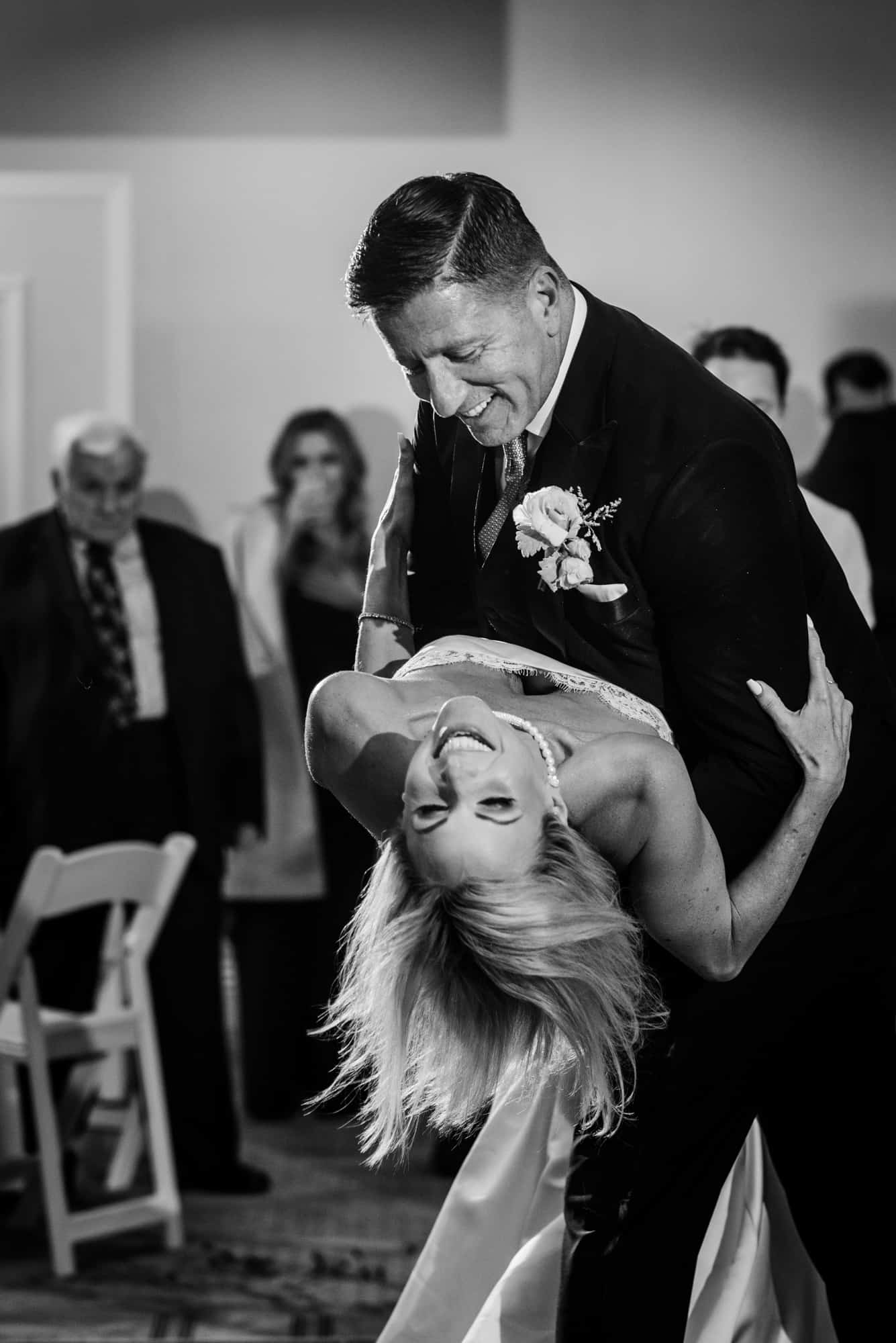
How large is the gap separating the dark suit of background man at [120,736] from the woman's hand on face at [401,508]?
83.1 inches

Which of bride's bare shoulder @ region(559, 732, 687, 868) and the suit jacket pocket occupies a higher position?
the suit jacket pocket

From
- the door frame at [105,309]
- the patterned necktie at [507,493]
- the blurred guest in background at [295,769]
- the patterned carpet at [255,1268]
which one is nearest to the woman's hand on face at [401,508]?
the patterned necktie at [507,493]

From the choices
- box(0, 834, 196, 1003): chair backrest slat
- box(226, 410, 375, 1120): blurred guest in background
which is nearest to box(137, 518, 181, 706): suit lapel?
box(0, 834, 196, 1003): chair backrest slat

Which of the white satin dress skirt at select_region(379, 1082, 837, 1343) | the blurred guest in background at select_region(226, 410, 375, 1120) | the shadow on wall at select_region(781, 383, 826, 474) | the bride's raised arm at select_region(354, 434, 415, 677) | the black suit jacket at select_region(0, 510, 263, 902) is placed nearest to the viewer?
the bride's raised arm at select_region(354, 434, 415, 677)

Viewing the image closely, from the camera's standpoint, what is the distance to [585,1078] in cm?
176

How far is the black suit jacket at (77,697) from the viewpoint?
401 centimetres

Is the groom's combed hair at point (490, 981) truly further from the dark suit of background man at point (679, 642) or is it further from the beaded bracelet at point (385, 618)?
the beaded bracelet at point (385, 618)

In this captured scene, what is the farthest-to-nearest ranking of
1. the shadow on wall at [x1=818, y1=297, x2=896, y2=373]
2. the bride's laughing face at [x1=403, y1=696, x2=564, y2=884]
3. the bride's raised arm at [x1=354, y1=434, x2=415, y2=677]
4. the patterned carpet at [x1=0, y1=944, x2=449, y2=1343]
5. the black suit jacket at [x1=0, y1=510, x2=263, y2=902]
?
the shadow on wall at [x1=818, y1=297, x2=896, y2=373], the black suit jacket at [x1=0, y1=510, x2=263, y2=902], the patterned carpet at [x1=0, y1=944, x2=449, y2=1343], the bride's raised arm at [x1=354, y1=434, x2=415, y2=677], the bride's laughing face at [x1=403, y1=696, x2=564, y2=884]

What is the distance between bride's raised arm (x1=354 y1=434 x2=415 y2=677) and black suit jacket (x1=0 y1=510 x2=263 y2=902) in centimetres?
210

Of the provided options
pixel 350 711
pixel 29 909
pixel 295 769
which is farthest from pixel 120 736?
pixel 350 711

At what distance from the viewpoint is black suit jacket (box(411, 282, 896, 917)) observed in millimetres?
1749

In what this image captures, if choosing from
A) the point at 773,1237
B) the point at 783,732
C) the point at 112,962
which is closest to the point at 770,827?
the point at 783,732

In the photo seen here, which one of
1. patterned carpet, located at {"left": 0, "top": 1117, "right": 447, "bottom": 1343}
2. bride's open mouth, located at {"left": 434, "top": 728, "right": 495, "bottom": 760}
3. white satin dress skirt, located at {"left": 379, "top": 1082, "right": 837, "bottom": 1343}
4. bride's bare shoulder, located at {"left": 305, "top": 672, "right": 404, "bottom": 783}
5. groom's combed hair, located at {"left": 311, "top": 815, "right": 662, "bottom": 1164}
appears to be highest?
bride's bare shoulder, located at {"left": 305, "top": 672, "right": 404, "bottom": 783}

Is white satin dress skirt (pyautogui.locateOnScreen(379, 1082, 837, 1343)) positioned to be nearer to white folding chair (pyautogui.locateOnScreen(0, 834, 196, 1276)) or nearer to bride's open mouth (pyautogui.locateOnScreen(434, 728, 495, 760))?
bride's open mouth (pyautogui.locateOnScreen(434, 728, 495, 760))
